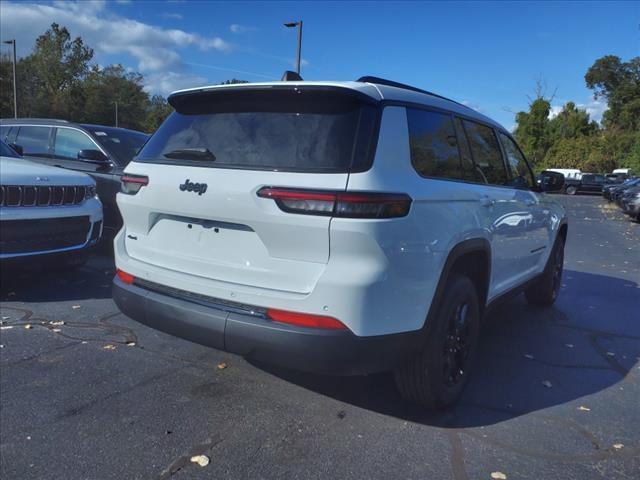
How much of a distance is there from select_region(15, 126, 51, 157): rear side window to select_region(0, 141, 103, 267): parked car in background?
1.72 m

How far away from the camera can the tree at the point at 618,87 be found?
198 feet

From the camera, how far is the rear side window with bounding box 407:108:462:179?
2.90 m

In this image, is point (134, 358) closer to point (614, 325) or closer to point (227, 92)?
point (227, 92)

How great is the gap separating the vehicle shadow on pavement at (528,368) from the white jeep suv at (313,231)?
0.81 ft

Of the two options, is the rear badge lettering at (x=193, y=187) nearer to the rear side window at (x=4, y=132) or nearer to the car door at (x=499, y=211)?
the car door at (x=499, y=211)

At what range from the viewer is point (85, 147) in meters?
7.49

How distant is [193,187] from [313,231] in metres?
0.78

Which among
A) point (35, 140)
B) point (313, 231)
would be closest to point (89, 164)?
point (35, 140)

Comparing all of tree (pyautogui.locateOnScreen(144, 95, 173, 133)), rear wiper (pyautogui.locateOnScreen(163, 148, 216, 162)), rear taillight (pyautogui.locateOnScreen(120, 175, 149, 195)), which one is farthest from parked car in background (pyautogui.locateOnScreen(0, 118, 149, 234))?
tree (pyautogui.locateOnScreen(144, 95, 173, 133))

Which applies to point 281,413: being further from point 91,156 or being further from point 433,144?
point 91,156

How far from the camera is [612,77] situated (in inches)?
2778

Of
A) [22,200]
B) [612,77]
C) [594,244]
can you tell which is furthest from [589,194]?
[22,200]

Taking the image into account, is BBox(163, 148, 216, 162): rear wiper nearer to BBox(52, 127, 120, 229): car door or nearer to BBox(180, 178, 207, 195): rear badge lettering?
BBox(180, 178, 207, 195): rear badge lettering

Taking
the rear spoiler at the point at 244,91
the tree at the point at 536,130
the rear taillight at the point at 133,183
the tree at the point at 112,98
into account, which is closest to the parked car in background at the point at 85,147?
the rear taillight at the point at 133,183
